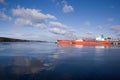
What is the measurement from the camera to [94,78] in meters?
11.8

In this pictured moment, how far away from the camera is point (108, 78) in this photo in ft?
39.2

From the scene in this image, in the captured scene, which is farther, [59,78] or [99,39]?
[99,39]

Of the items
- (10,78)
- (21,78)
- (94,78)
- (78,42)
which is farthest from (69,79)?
(78,42)

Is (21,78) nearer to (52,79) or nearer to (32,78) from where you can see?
(32,78)

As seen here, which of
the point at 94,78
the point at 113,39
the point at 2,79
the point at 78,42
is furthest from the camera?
the point at 113,39

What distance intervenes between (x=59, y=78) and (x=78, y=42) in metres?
111

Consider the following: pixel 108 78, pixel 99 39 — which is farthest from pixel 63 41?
pixel 108 78

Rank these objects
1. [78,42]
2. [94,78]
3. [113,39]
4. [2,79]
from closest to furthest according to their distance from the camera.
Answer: [2,79], [94,78], [78,42], [113,39]

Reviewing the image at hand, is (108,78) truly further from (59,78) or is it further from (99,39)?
(99,39)

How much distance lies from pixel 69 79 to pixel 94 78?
198 centimetres

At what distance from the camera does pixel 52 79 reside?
37.5 ft

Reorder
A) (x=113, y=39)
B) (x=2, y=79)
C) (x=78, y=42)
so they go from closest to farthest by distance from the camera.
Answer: (x=2, y=79) < (x=78, y=42) < (x=113, y=39)

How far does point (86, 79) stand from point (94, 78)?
756mm

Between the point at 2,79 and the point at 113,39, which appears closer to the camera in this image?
the point at 2,79
